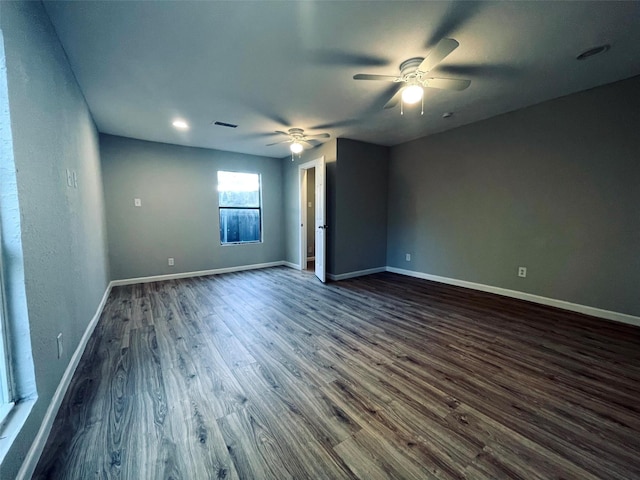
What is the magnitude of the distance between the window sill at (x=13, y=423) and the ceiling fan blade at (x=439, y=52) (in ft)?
9.33

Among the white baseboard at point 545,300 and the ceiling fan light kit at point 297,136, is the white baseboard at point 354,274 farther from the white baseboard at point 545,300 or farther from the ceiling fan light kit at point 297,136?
the ceiling fan light kit at point 297,136

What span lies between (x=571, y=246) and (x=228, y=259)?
5350mm

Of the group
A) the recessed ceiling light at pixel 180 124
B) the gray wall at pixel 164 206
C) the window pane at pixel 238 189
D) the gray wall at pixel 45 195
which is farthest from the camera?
the window pane at pixel 238 189

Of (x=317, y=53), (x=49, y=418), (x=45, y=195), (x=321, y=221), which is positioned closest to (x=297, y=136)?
(x=321, y=221)

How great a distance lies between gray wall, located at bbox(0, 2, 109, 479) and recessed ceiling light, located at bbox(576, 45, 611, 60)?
3756 millimetres

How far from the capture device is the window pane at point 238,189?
5066mm

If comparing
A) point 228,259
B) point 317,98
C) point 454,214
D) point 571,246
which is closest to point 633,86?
point 571,246

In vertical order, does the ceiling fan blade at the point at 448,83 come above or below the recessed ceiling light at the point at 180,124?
below

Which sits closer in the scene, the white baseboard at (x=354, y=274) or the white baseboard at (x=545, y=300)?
the white baseboard at (x=545, y=300)

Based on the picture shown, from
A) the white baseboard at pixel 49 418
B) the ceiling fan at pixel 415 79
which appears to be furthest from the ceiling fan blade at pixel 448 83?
the white baseboard at pixel 49 418

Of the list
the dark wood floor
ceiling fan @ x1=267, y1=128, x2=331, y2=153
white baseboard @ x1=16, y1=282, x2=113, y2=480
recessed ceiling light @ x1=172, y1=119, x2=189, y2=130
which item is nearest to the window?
recessed ceiling light @ x1=172, y1=119, x2=189, y2=130

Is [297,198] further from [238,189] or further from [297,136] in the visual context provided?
[297,136]

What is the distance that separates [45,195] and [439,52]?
2.64 metres

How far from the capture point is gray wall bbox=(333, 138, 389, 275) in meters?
4.47
